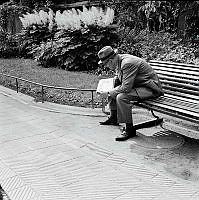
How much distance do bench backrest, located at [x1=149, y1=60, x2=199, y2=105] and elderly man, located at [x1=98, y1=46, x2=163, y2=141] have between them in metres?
0.34

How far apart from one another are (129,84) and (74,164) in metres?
1.47

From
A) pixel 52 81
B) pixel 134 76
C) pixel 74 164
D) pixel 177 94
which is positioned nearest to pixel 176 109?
pixel 177 94

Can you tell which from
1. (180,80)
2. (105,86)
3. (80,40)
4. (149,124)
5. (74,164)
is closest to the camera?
(74,164)

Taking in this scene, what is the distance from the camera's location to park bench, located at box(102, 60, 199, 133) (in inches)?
200

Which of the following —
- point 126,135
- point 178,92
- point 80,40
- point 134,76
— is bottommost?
point 126,135

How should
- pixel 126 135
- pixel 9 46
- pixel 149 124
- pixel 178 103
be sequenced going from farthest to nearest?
pixel 9 46 < pixel 149 124 < pixel 126 135 < pixel 178 103

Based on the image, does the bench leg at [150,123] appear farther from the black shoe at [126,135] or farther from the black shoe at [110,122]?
the black shoe at [110,122]

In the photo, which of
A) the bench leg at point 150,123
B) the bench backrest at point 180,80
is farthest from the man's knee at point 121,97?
the bench backrest at point 180,80

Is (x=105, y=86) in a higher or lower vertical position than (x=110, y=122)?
higher

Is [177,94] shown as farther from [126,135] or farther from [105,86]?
[105,86]

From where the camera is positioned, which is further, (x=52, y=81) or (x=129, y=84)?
(x=52, y=81)

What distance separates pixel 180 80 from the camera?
596 centimetres

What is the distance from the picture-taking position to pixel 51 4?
1852 cm

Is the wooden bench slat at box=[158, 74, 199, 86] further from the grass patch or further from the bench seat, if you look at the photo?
the grass patch
